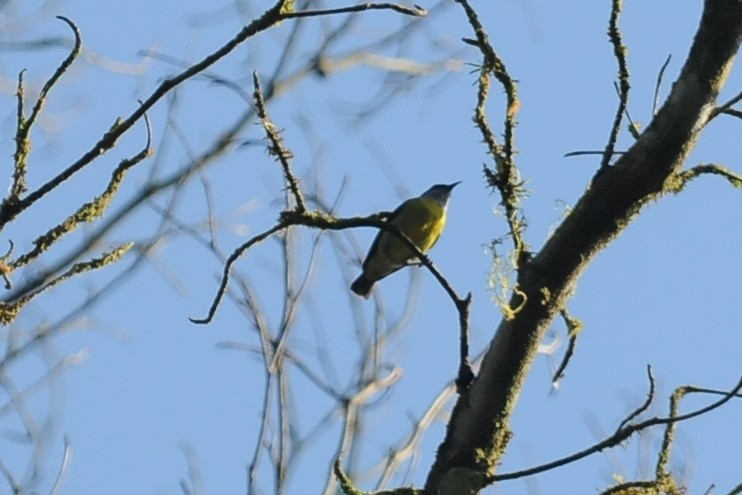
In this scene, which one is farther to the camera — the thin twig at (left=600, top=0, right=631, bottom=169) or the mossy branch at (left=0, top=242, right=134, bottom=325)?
the thin twig at (left=600, top=0, right=631, bottom=169)

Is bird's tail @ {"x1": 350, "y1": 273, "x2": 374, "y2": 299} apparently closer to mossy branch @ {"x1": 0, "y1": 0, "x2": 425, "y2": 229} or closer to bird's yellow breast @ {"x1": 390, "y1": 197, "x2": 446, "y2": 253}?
Result: bird's yellow breast @ {"x1": 390, "y1": 197, "x2": 446, "y2": 253}

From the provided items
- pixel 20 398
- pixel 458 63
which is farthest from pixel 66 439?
pixel 458 63

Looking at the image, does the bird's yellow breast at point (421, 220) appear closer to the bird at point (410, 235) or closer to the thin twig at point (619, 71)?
the bird at point (410, 235)

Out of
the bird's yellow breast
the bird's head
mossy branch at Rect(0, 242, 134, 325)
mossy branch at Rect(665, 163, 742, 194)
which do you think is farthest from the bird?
mossy branch at Rect(0, 242, 134, 325)

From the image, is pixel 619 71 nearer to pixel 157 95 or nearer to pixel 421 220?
pixel 157 95

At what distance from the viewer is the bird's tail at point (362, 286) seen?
646cm

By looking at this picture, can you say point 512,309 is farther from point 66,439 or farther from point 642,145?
point 66,439

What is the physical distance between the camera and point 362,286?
21.3 ft

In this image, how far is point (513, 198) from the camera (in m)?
1.98

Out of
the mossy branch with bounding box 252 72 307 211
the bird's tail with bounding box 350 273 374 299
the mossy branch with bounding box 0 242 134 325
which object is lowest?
the mossy branch with bounding box 0 242 134 325

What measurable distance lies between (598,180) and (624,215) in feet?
0.23

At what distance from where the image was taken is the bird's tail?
21.2ft

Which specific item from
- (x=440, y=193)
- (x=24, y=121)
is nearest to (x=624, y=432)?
(x=24, y=121)

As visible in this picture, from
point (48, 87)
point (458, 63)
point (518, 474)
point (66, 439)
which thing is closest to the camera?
point (48, 87)
